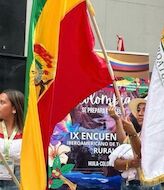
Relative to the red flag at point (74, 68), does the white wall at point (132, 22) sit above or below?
above

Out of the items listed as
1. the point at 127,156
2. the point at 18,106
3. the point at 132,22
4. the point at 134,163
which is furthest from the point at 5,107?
the point at 132,22

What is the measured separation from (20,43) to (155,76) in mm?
4944

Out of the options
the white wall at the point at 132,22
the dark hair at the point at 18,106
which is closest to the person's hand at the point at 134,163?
the dark hair at the point at 18,106

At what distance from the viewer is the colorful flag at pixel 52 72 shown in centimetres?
431

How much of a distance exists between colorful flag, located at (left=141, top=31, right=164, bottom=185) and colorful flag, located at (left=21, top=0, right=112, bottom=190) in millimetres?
773

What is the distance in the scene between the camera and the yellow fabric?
4.26 m

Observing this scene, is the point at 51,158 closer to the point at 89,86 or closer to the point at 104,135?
the point at 104,135

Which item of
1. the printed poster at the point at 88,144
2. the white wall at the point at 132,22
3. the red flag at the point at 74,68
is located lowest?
the printed poster at the point at 88,144

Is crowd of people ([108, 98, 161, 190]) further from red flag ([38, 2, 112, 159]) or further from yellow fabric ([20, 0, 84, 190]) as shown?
yellow fabric ([20, 0, 84, 190])

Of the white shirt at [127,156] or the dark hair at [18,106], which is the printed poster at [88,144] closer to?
the dark hair at [18,106]

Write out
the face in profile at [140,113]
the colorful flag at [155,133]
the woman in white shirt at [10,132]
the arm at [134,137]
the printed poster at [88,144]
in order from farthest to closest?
the printed poster at [88,144] → the face in profile at [140,113] → the woman in white shirt at [10,132] → the arm at [134,137] → the colorful flag at [155,133]

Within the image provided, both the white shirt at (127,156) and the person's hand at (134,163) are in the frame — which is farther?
the white shirt at (127,156)

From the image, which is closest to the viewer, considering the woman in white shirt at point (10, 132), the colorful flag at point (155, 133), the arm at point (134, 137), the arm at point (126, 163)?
the colorful flag at point (155, 133)

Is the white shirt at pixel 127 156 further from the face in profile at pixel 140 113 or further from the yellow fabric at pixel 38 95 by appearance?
the face in profile at pixel 140 113
